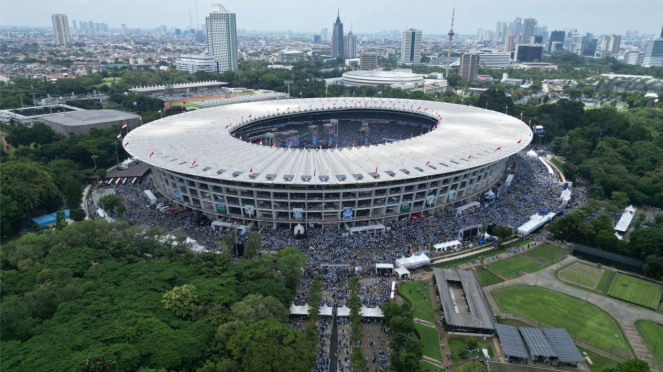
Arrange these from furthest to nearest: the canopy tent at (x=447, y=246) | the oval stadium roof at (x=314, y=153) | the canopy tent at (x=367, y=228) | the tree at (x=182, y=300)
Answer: the canopy tent at (x=367, y=228), the oval stadium roof at (x=314, y=153), the canopy tent at (x=447, y=246), the tree at (x=182, y=300)

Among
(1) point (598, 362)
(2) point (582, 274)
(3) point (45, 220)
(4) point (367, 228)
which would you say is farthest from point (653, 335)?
(3) point (45, 220)

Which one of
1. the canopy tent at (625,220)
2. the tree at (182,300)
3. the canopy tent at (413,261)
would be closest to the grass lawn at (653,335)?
the canopy tent at (625,220)

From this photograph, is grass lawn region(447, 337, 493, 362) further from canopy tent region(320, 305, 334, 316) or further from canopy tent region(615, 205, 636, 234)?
canopy tent region(615, 205, 636, 234)

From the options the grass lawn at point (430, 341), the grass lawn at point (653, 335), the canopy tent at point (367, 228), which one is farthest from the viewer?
the canopy tent at point (367, 228)

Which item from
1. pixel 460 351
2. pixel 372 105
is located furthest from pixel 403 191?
pixel 372 105

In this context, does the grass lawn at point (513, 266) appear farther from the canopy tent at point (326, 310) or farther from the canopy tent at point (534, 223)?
the canopy tent at point (326, 310)

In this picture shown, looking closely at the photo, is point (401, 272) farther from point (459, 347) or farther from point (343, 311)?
point (459, 347)
